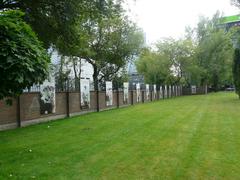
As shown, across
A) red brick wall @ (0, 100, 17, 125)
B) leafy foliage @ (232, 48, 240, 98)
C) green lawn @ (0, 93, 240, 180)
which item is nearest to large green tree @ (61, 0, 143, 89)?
leafy foliage @ (232, 48, 240, 98)

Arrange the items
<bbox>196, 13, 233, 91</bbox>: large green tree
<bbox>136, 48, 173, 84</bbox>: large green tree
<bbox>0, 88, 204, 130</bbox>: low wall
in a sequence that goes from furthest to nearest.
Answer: <bbox>196, 13, 233, 91</bbox>: large green tree
<bbox>136, 48, 173, 84</bbox>: large green tree
<bbox>0, 88, 204, 130</bbox>: low wall

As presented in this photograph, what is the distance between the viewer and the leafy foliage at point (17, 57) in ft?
21.0

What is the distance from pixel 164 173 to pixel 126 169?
72 cm

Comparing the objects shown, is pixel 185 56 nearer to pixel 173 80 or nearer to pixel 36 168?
pixel 173 80

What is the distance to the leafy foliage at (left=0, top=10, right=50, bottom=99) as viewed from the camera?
6391 mm

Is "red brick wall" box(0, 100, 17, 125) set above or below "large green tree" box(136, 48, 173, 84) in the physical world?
below

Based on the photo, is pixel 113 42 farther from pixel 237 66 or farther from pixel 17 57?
pixel 17 57

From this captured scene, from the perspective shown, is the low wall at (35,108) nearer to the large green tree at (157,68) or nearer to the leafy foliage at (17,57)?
the leafy foliage at (17,57)

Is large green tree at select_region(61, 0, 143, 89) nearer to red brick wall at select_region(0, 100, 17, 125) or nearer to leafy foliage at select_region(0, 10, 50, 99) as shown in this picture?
red brick wall at select_region(0, 100, 17, 125)

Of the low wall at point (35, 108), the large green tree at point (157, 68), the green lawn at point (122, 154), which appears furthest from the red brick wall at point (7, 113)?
the large green tree at point (157, 68)

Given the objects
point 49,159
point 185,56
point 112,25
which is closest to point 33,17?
point 49,159

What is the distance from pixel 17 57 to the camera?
6.40m

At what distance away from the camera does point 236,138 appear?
955 centimetres

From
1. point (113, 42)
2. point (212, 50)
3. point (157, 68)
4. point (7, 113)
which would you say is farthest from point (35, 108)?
point (212, 50)
